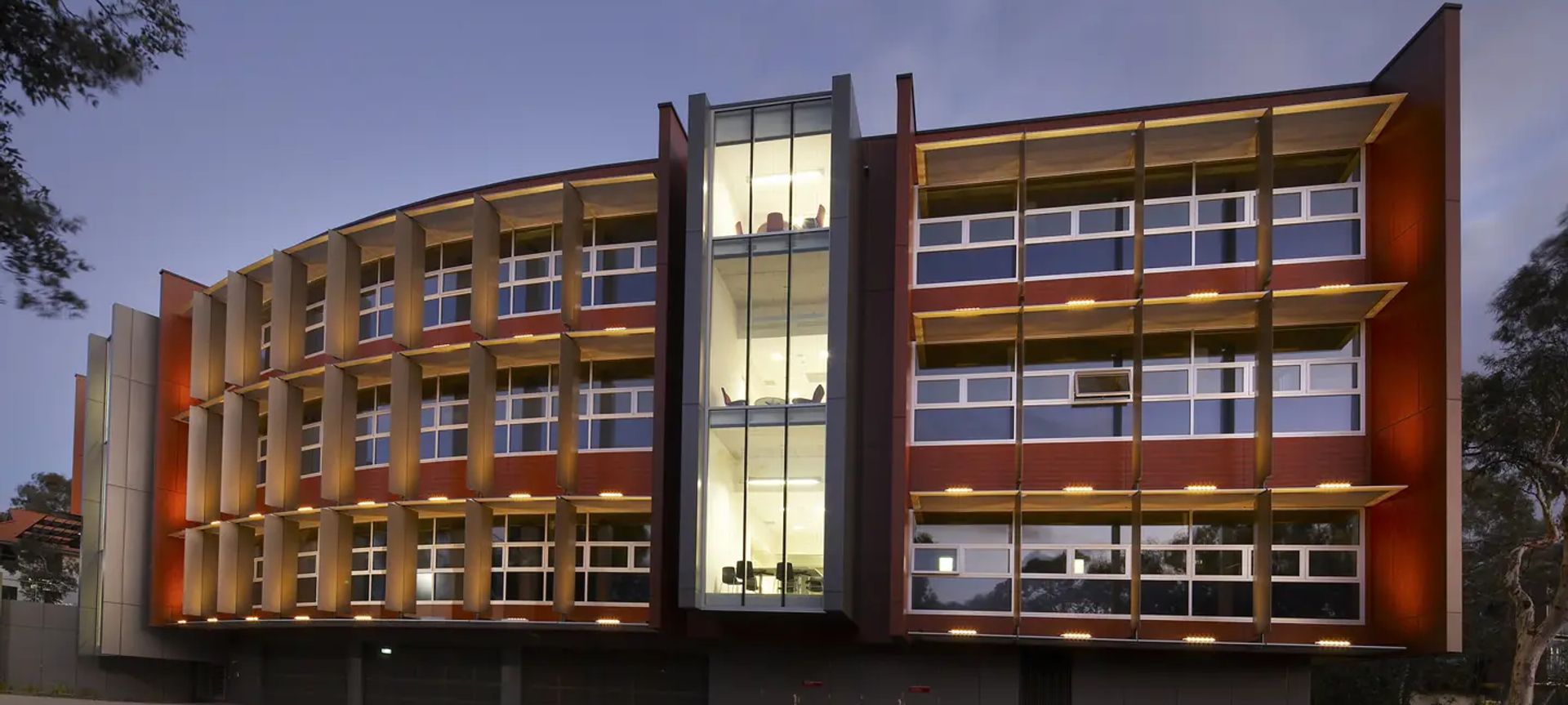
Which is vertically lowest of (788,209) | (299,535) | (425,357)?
(299,535)

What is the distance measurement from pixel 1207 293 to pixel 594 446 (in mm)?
12581

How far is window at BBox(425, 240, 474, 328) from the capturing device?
26250 millimetres

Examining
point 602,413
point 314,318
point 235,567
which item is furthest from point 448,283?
point 235,567

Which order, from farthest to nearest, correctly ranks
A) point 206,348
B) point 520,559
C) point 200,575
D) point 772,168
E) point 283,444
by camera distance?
point 206,348 → point 200,575 → point 283,444 → point 520,559 → point 772,168

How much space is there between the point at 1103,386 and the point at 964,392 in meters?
2.62

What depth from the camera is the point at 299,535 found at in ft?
94.6

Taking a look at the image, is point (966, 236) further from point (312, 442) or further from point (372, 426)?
point (312, 442)

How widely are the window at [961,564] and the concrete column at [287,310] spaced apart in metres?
16.2

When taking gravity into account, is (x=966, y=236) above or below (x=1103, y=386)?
above

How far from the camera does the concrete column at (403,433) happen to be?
25.0m

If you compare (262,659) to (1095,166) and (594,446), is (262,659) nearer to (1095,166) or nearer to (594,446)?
(594,446)

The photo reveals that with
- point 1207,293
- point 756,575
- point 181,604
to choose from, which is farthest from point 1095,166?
point 181,604

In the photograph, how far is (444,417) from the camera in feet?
86.3

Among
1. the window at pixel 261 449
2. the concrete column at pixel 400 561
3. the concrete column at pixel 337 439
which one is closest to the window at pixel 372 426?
the concrete column at pixel 337 439
